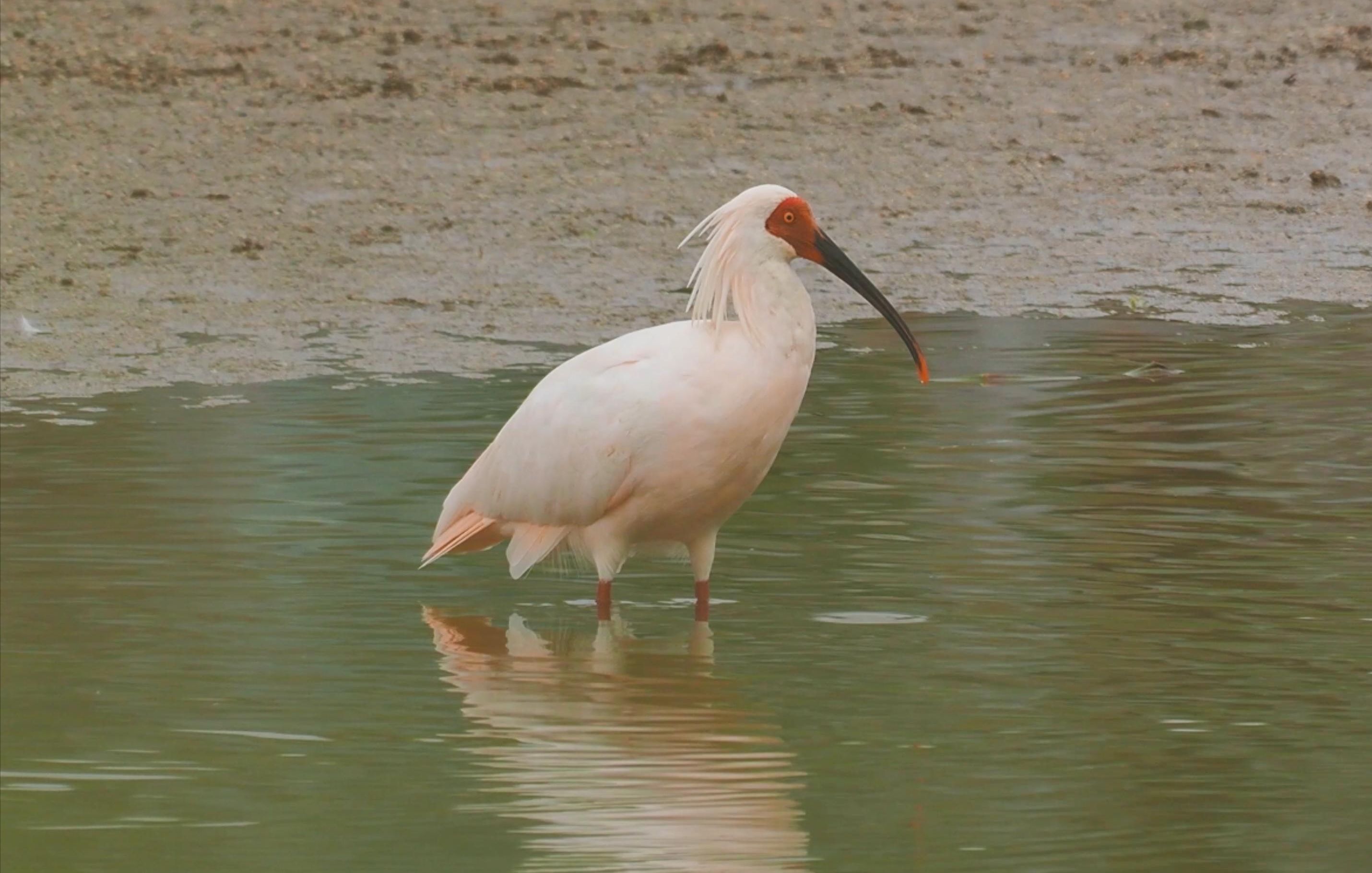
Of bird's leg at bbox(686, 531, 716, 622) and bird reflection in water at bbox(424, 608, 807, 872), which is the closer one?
bird reflection in water at bbox(424, 608, 807, 872)

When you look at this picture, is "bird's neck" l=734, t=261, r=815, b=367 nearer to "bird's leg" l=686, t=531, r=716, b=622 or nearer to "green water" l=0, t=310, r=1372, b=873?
"bird's leg" l=686, t=531, r=716, b=622

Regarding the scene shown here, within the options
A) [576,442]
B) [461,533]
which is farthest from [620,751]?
[461,533]

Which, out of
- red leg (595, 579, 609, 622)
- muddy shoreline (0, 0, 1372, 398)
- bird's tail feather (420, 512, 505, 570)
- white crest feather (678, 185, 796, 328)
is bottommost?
red leg (595, 579, 609, 622)

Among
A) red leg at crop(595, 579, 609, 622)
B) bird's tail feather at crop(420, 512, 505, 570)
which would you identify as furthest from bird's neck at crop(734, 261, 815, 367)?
bird's tail feather at crop(420, 512, 505, 570)

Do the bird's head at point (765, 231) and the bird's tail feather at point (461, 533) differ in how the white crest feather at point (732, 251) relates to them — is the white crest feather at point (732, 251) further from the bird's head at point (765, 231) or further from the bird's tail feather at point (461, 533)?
the bird's tail feather at point (461, 533)

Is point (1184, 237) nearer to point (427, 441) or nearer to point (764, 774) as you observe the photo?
point (427, 441)

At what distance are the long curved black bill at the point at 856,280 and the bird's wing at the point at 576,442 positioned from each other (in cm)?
43

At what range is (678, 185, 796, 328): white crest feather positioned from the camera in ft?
23.0

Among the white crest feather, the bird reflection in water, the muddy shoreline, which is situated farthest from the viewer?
the muddy shoreline

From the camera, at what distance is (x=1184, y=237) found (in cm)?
1246

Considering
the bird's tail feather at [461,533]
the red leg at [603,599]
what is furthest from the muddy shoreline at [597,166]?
the red leg at [603,599]

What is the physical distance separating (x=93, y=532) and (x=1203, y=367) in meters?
4.06

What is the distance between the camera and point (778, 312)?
689 centimetres

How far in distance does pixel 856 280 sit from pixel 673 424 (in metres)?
0.91
